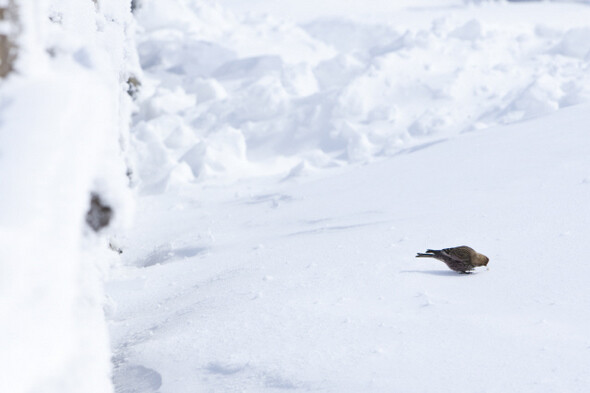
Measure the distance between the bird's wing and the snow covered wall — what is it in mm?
2366

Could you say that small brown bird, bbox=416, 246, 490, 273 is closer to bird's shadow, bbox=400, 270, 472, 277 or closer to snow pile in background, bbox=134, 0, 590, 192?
bird's shadow, bbox=400, 270, 472, 277

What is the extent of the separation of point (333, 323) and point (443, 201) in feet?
7.94

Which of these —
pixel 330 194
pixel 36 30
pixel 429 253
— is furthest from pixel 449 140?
pixel 36 30

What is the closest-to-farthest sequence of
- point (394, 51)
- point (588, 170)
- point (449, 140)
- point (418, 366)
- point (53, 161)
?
point (53, 161) < point (418, 366) < point (588, 170) < point (449, 140) < point (394, 51)

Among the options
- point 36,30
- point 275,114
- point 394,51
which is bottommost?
point 275,114

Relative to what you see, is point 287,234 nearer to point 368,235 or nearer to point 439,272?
point 368,235

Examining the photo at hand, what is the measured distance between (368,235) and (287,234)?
3.26 ft

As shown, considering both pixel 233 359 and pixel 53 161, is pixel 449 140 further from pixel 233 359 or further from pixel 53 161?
pixel 53 161

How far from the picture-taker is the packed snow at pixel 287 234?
1328mm

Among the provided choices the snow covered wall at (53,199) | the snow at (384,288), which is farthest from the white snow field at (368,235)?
the snow covered wall at (53,199)

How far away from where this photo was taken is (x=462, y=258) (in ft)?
11.6

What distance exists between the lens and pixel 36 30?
1.38 meters

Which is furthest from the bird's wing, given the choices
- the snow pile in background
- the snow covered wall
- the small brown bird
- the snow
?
the snow pile in background

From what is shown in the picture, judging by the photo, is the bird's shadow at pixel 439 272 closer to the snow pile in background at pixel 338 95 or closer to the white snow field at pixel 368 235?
the white snow field at pixel 368 235
